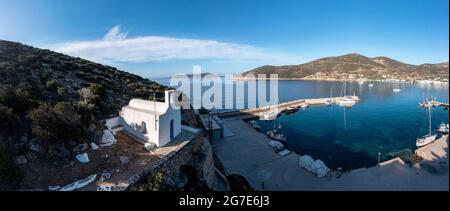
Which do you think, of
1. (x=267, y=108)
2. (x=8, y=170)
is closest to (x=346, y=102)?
(x=267, y=108)

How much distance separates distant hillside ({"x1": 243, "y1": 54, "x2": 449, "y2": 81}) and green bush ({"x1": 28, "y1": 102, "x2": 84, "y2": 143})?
115134 mm

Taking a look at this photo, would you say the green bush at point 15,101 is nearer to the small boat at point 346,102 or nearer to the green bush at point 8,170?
the green bush at point 8,170

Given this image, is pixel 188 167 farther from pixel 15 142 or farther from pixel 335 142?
pixel 335 142

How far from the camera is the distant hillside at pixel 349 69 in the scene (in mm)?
113088

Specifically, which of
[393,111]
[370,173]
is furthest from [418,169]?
[393,111]

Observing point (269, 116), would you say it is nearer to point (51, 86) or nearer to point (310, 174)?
point (310, 174)

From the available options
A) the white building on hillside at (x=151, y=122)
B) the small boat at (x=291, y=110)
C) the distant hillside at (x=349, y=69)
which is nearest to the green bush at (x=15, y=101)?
the white building on hillside at (x=151, y=122)

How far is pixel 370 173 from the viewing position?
49.0 ft

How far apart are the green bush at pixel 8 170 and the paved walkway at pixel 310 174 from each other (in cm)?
1003

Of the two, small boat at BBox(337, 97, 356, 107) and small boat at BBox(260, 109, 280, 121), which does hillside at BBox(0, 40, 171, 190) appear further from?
small boat at BBox(337, 97, 356, 107)

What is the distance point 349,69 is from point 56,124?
478 ft

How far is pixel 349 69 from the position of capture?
134 meters

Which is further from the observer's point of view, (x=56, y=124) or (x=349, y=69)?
(x=349, y=69)
